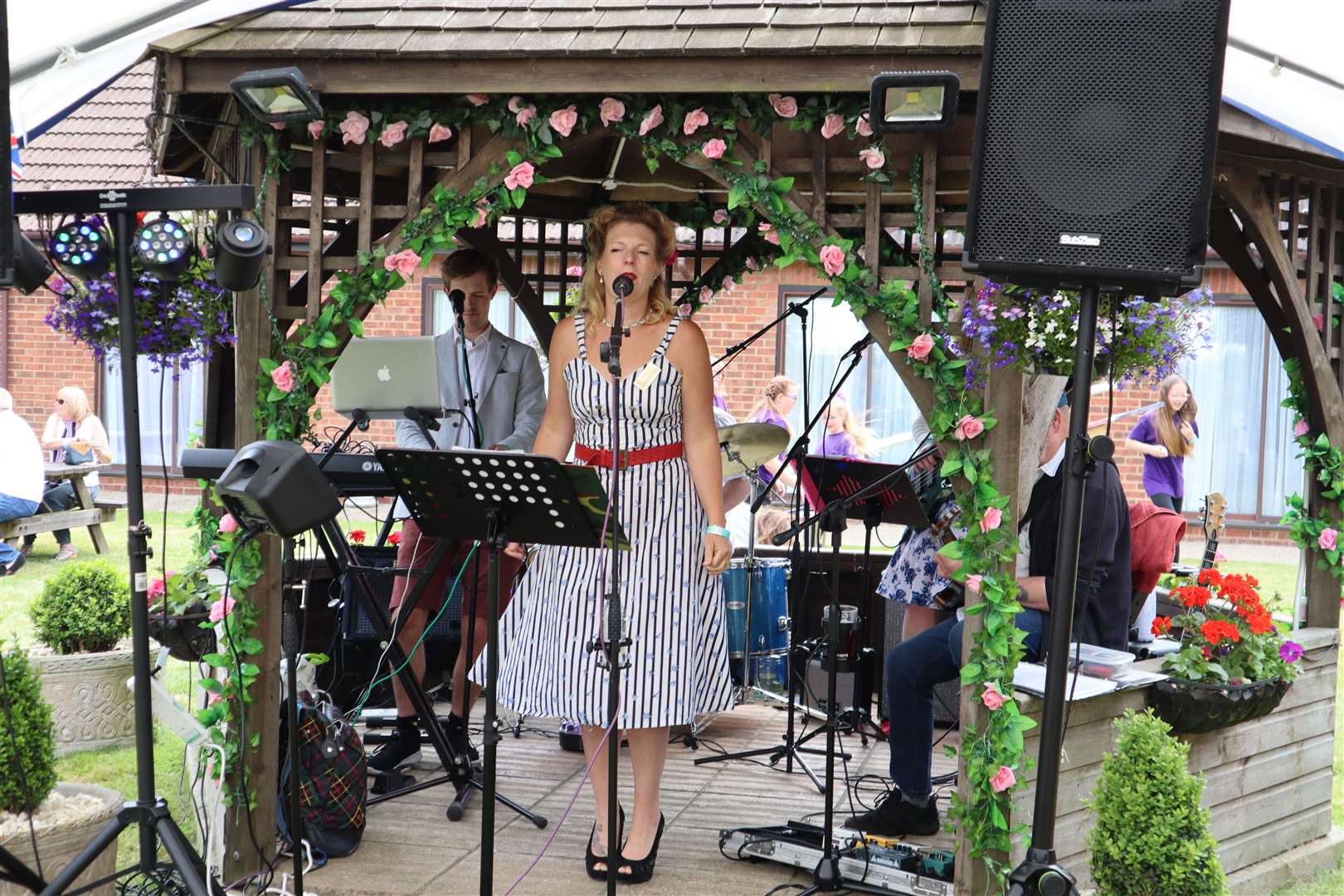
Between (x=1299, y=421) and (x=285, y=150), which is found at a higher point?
(x=285, y=150)

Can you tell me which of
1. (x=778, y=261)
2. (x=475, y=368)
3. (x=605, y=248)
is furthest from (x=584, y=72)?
(x=475, y=368)

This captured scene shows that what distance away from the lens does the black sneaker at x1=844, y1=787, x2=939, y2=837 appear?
15.6ft

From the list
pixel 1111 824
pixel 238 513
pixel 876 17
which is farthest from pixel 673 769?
pixel 876 17

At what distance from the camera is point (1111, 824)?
350 cm

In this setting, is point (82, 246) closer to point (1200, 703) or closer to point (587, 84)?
point (587, 84)

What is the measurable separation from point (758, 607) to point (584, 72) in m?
3.22

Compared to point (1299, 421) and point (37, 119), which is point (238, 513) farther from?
point (1299, 421)

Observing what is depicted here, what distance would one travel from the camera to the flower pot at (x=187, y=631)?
4645mm

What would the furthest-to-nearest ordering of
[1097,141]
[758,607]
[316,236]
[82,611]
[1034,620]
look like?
[758,607]
[82,611]
[1034,620]
[316,236]
[1097,141]

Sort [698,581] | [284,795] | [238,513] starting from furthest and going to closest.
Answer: [284,795] → [698,581] → [238,513]

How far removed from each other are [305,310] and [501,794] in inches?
81.6

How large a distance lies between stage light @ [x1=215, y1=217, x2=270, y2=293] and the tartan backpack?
5.33ft

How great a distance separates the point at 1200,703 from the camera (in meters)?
4.36

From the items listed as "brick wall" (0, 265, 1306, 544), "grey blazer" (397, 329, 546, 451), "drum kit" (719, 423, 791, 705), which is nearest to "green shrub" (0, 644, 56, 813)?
"grey blazer" (397, 329, 546, 451)
